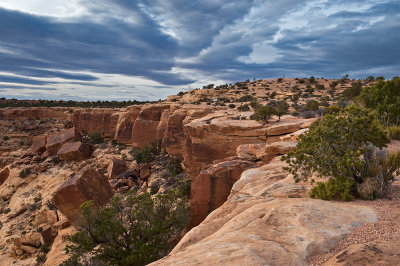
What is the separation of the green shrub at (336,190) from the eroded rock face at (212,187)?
5.14 m

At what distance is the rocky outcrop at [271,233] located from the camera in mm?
3288

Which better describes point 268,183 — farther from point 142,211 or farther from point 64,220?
point 64,220

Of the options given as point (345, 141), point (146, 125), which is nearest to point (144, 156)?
point (146, 125)

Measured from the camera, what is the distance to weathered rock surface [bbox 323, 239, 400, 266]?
291 cm

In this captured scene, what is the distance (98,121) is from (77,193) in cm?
2320

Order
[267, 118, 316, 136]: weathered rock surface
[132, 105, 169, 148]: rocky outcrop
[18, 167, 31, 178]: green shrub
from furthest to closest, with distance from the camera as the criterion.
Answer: [132, 105, 169, 148]: rocky outcrop, [18, 167, 31, 178]: green shrub, [267, 118, 316, 136]: weathered rock surface

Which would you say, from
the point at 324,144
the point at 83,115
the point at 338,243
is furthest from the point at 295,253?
the point at 83,115

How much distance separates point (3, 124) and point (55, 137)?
54.6 ft

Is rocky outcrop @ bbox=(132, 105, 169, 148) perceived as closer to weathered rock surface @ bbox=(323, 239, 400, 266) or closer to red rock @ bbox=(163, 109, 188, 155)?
red rock @ bbox=(163, 109, 188, 155)

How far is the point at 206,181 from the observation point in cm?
1097

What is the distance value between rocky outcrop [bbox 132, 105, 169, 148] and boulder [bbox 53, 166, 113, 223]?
39.5 feet

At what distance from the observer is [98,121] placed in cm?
3647

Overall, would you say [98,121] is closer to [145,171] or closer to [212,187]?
[145,171]

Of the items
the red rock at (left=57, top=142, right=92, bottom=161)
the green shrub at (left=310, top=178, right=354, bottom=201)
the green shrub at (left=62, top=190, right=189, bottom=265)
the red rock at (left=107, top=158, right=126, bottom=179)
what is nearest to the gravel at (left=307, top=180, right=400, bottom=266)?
the green shrub at (left=310, top=178, right=354, bottom=201)
